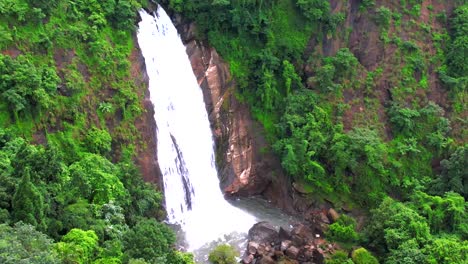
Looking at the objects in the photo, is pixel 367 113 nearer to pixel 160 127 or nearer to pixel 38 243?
pixel 160 127

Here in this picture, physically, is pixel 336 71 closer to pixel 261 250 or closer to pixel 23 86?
pixel 261 250

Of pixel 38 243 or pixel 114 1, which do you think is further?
pixel 114 1

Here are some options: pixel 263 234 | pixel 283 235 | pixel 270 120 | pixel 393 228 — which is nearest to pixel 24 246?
pixel 263 234

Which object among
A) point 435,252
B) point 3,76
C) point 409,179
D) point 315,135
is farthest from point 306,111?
point 3,76

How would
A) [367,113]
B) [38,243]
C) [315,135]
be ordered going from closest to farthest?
[38,243]
[315,135]
[367,113]

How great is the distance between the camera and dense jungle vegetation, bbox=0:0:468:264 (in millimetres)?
19672

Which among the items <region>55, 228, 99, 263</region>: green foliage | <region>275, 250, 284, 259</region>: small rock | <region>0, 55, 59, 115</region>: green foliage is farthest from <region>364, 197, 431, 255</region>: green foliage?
<region>0, 55, 59, 115</region>: green foliage

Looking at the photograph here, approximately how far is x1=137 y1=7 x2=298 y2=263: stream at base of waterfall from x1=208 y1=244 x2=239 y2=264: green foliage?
1.17 m

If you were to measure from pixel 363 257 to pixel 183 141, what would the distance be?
32.7 ft

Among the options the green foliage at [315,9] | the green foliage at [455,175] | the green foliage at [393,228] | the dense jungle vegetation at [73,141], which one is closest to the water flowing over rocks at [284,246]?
the green foliage at [393,228]

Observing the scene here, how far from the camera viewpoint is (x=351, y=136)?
1169 inches

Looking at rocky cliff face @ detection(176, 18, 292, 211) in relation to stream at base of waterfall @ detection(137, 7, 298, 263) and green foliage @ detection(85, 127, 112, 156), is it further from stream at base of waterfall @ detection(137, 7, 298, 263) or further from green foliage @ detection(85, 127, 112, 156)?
green foliage @ detection(85, 127, 112, 156)

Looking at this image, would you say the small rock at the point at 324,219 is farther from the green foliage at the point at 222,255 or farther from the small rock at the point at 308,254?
the green foliage at the point at 222,255

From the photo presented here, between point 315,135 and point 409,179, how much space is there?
5.34m
